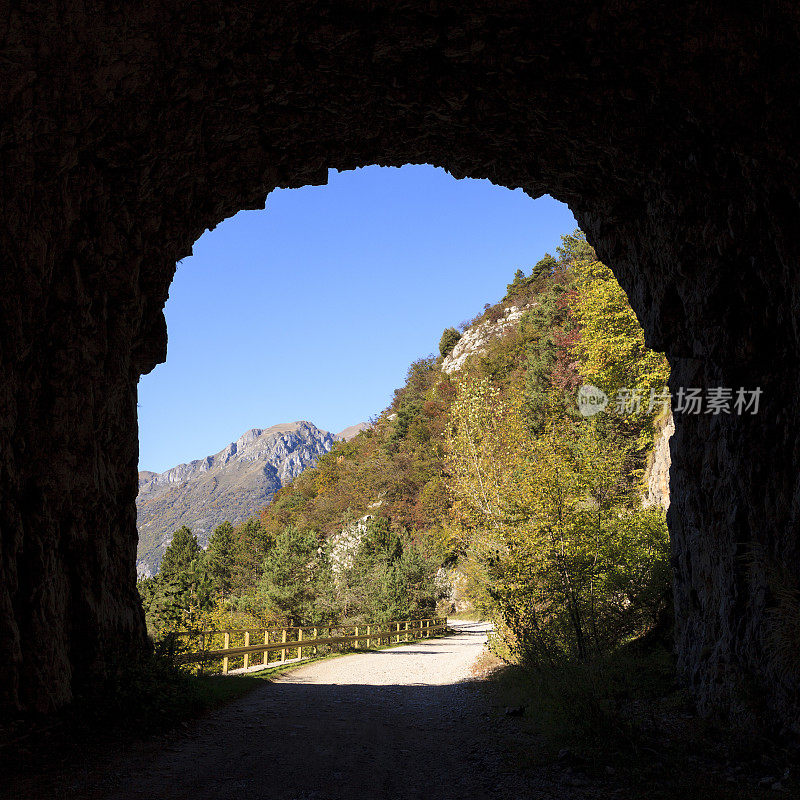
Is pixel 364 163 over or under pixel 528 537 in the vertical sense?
over

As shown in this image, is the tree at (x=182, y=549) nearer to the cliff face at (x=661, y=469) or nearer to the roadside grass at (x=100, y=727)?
the cliff face at (x=661, y=469)

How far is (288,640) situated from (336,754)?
659 inches

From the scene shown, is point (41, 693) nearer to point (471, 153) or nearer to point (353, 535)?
point (471, 153)

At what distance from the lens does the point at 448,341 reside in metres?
87.7

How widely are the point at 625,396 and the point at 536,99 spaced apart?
1708 centimetres

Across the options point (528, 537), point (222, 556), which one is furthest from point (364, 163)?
point (222, 556)

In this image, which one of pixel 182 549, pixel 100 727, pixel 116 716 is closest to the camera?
pixel 100 727

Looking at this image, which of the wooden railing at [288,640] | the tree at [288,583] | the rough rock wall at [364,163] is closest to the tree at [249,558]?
the wooden railing at [288,640]

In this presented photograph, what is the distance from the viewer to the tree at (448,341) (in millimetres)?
86875

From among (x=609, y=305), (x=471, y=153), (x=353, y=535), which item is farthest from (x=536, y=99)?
(x=353, y=535)

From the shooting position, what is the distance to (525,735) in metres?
7.21

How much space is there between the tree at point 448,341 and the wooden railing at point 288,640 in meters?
56.3

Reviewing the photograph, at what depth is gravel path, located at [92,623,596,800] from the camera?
5.27m

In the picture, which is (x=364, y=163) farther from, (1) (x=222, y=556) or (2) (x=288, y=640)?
(1) (x=222, y=556)
